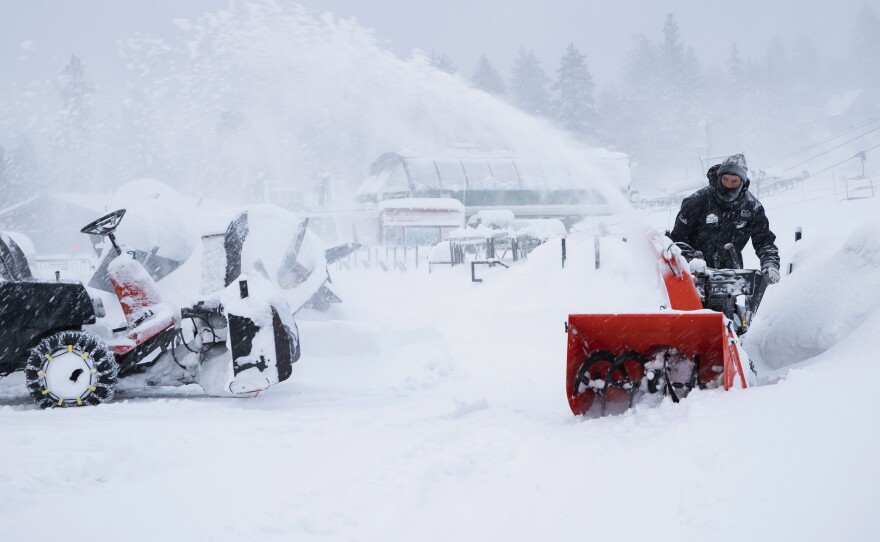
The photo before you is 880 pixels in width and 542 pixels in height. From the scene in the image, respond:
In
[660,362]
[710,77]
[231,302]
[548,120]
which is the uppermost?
[710,77]

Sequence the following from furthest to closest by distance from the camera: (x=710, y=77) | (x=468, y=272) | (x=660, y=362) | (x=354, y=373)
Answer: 1. (x=710, y=77)
2. (x=468, y=272)
3. (x=354, y=373)
4. (x=660, y=362)

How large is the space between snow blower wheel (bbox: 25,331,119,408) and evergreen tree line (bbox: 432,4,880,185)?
201ft

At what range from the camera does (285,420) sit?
16.5ft

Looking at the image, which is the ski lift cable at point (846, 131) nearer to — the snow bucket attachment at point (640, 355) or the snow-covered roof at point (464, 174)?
the snow-covered roof at point (464, 174)

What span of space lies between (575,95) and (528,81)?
38.8 feet

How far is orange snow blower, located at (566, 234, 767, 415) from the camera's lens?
170 inches

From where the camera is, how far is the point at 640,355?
4535 mm

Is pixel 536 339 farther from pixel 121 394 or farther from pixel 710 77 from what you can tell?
pixel 710 77

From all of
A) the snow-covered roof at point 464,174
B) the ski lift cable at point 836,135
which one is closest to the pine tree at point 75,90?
the snow-covered roof at point 464,174

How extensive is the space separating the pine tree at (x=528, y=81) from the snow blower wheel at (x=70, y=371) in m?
67.7

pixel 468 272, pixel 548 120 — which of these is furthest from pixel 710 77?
pixel 468 272

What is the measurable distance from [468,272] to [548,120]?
47.8 meters

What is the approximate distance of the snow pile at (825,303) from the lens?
17.5 feet

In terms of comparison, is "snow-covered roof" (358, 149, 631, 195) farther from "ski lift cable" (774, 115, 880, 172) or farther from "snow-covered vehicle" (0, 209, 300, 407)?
"ski lift cable" (774, 115, 880, 172)
